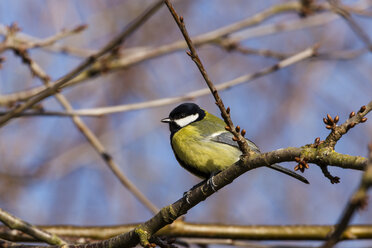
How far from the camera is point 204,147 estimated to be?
11.6 ft

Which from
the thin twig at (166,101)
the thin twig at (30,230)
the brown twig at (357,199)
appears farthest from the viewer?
the thin twig at (166,101)

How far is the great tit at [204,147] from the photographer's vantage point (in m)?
3.44

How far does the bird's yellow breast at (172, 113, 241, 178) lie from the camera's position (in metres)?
3.44

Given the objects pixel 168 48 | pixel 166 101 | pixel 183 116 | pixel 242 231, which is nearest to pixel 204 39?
pixel 168 48

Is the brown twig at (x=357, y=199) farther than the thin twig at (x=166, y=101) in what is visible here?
No

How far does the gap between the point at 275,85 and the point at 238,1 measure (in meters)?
1.74

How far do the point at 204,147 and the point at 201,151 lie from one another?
4 cm

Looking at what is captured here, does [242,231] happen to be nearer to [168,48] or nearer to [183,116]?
[183,116]

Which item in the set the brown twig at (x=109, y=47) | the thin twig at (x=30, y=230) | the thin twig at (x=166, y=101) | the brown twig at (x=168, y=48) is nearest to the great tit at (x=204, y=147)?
the thin twig at (x=166, y=101)

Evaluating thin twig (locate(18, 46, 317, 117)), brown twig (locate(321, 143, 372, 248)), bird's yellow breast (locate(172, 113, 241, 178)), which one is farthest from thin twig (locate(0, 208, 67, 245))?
brown twig (locate(321, 143, 372, 248))

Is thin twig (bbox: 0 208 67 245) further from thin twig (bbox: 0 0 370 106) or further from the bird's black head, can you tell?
the bird's black head

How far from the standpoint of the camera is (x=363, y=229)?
3420 mm

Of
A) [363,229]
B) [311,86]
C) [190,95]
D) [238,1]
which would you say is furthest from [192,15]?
[363,229]

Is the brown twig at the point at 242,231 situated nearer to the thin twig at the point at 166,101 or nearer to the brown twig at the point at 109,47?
the thin twig at the point at 166,101
